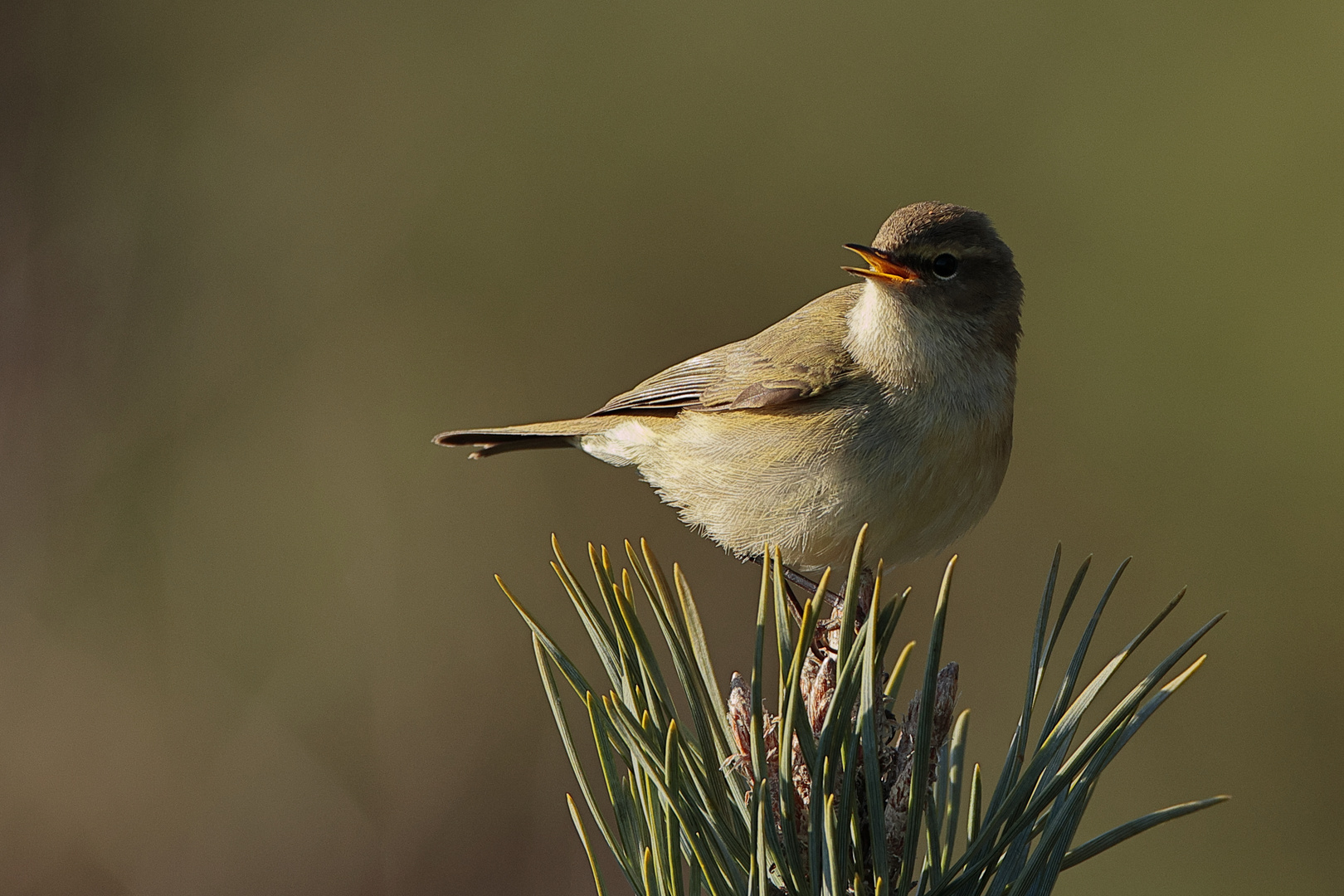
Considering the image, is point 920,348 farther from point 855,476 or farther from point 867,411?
point 855,476

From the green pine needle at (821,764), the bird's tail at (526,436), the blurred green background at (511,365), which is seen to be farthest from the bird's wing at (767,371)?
the green pine needle at (821,764)

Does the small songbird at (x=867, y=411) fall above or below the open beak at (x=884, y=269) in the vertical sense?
below

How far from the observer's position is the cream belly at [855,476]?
281 cm

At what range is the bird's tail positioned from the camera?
3.67m

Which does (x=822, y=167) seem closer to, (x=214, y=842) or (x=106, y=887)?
(x=214, y=842)

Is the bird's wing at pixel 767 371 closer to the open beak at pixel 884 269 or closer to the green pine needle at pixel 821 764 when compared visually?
the open beak at pixel 884 269

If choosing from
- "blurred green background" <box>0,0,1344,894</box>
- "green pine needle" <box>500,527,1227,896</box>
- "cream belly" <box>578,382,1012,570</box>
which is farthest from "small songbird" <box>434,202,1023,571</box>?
"blurred green background" <box>0,0,1344,894</box>

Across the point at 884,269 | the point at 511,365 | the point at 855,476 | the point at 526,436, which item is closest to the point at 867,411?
the point at 855,476

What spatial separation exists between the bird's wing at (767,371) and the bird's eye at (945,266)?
331mm

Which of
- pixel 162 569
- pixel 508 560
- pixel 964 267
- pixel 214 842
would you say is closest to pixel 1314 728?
pixel 964 267

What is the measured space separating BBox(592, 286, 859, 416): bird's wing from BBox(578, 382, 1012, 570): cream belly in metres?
0.06

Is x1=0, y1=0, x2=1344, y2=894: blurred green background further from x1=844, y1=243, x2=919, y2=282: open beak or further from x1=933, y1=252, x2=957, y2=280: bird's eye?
x1=844, y1=243, x2=919, y2=282: open beak

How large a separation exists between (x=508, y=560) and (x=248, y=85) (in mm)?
2380

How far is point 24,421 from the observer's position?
15.8 ft
